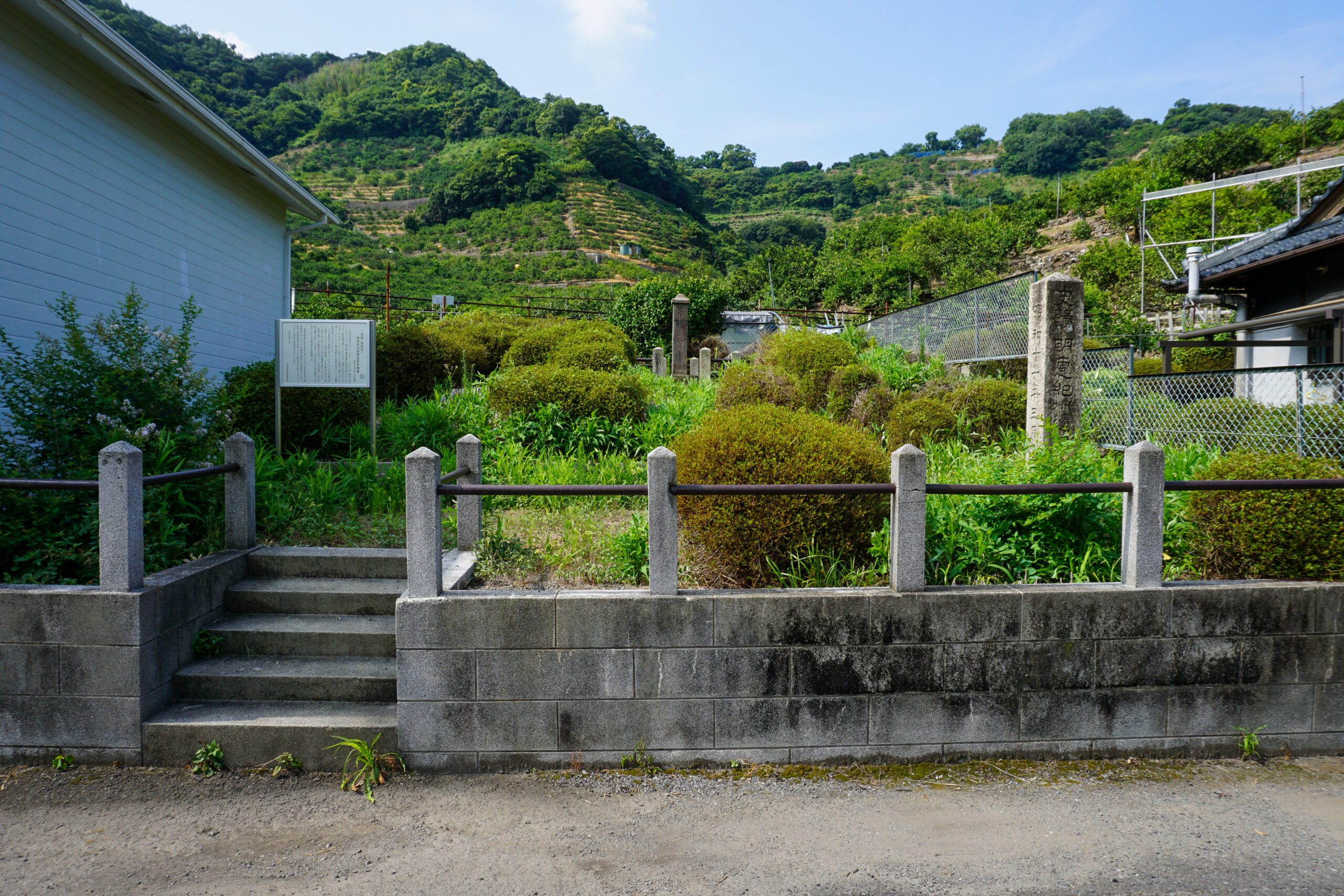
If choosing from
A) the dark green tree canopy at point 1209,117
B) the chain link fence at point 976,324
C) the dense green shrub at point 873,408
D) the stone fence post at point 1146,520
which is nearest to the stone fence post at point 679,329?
the chain link fence at point 976,324

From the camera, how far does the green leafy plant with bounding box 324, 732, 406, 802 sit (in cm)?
387

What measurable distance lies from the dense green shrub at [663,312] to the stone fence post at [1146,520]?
1696 centimetres

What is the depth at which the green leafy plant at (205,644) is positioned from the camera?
14.8ft

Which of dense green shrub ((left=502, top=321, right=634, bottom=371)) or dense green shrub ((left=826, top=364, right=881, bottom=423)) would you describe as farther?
dense green shrub ((left=502, top=321, right=634, bottom=371))

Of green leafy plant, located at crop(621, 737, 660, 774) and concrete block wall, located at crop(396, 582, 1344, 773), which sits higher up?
concrete block wall, located at crop(396, 582, 1344, 773)

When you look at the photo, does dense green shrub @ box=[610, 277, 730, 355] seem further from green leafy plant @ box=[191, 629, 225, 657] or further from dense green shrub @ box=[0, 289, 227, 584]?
green leafy plant @ box=[191, 629, 225, 657]

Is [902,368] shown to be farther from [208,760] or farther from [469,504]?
[208,760]

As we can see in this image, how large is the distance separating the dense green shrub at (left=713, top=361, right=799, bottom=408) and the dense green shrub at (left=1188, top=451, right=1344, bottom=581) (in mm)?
5886

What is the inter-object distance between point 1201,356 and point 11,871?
24968 millimetres

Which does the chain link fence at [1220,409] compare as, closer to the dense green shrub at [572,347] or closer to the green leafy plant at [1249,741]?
the green leafy plant at [1249,741]

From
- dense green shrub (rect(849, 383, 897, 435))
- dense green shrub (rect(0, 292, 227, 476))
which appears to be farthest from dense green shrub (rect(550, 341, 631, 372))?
dense green shrub (rect(0, 292, 227, 476))

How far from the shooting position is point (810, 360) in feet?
35.8

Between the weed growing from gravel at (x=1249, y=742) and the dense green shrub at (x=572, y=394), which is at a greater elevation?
the dense green shrub at (x=572, y=394)

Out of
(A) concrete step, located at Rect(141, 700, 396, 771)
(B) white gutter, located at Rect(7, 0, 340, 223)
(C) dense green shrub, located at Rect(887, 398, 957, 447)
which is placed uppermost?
(B) white gutter, located at Rect(7, 0, 340, 223)
